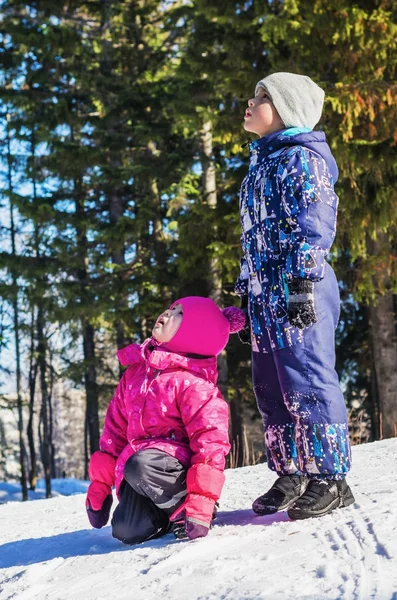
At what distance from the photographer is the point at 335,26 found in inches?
317

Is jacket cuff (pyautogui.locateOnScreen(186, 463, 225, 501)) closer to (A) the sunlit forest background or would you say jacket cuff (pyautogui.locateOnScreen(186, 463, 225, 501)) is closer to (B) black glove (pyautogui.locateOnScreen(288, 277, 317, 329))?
(B) black glove (pyautogui.locateOnScreen(288, 277, 317, 329))

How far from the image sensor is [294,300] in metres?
2.79

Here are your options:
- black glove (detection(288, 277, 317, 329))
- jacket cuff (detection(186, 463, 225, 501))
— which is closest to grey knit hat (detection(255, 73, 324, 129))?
black glove (detection(288, 277, 317, 329))

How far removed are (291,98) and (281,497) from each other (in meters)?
1.77

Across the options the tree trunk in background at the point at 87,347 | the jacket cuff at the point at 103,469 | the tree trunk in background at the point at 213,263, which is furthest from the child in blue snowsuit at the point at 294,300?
the tree trunk in background at the point at 87,347

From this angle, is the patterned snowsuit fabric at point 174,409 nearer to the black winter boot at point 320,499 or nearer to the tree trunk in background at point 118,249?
the black winter boot at point 320,499

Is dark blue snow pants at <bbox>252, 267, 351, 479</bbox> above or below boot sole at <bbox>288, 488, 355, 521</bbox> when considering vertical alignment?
above

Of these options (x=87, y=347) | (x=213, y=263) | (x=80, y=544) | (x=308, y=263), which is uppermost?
(x=213, y=263)

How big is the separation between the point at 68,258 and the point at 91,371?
324cm

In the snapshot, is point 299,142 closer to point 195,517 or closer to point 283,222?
point 283,222

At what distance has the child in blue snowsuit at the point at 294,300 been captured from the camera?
9.32ft

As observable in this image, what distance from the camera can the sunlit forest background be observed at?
320 inches

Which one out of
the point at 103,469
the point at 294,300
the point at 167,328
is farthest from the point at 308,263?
the point at 103,469

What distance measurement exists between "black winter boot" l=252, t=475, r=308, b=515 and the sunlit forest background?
5.45 m
